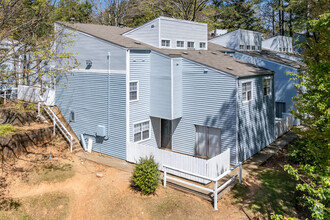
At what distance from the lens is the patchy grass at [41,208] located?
36.4 ft

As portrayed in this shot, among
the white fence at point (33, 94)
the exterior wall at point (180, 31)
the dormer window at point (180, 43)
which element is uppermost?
the exterior wall at point (180, 31)

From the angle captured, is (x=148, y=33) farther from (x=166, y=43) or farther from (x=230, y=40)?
(x=230, y=40)

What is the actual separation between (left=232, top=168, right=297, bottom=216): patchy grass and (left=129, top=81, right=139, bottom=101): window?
7.84m

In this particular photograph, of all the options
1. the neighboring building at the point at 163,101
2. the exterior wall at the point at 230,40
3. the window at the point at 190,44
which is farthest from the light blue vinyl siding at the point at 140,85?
the exterior wall at the point at 230,40

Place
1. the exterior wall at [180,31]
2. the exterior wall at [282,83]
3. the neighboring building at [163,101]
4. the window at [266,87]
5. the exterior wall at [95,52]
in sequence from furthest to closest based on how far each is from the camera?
the exterior wall at [282,83] → the exterior wall at [180,31] → the window at [266,87] → the exterior wall at [95,52] → the neighboring building at [163,101]

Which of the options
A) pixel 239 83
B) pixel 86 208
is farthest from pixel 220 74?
pixel 86 208

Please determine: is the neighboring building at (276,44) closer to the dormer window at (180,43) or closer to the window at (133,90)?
the dormer window at (180,43)

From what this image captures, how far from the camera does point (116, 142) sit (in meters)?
16.6

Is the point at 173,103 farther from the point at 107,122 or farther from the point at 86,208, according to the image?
the point at 86,208

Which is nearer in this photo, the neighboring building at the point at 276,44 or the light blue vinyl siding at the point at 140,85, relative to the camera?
the light blue vinyl siding at the point at 140,85

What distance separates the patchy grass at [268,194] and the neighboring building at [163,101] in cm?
216

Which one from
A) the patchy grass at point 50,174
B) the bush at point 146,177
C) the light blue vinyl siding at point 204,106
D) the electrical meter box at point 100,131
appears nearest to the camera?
the bush at point 146,177

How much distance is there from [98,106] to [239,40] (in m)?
18.9

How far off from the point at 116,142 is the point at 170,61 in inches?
237
